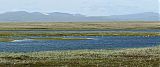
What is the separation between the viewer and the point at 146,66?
1439 inches

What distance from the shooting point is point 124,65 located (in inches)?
1473

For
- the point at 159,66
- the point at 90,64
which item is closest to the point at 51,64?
the point at 90,64

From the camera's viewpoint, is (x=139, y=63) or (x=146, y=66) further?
(x=139, y=63)

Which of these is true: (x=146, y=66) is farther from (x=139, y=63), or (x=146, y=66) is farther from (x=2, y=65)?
(x=2, y=65)

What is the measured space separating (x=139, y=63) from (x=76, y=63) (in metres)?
6.25

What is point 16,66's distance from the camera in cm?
3734

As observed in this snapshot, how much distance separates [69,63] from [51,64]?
6.08 ft

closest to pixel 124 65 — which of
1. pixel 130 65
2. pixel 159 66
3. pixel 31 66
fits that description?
pixel 130 65

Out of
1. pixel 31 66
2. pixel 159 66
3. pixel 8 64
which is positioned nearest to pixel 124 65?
pixel 159 66

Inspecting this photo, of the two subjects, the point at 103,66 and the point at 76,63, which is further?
the point at 76,63

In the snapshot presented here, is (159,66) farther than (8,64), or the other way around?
(8,64)

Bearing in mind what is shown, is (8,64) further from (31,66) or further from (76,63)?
(76,63)

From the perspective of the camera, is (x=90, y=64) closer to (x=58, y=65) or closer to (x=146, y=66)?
(x=58, y=65)

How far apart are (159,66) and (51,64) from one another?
34.2 ft
